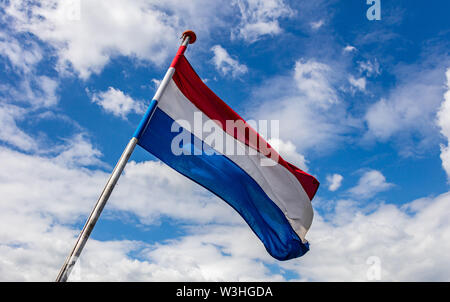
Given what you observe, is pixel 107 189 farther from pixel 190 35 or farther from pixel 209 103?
pixel 190 35

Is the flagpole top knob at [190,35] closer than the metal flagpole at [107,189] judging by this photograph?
No

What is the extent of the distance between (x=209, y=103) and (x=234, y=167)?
256 cm

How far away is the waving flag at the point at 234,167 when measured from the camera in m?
10.6

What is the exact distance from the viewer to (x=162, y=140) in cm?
1054

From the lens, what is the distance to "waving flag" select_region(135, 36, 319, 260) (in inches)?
419

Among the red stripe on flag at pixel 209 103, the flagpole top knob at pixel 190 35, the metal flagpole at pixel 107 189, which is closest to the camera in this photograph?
the metal flagpole at pixel 107 189

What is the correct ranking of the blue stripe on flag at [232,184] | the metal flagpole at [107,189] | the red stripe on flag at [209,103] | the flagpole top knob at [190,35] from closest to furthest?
the metal flagpole at [107,189] < the blue stripe on flag at [232,184] < the red stripe on flag at [209,103] < the flagpole top knob at [190,35]

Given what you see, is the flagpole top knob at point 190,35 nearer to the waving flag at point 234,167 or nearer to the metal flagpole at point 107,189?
the waving flag at point 234,167

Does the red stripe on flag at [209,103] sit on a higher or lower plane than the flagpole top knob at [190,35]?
lower

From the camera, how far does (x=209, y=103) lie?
39.7 ft

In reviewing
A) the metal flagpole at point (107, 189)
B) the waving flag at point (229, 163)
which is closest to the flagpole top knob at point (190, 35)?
the waving flag at point (229, 163)
